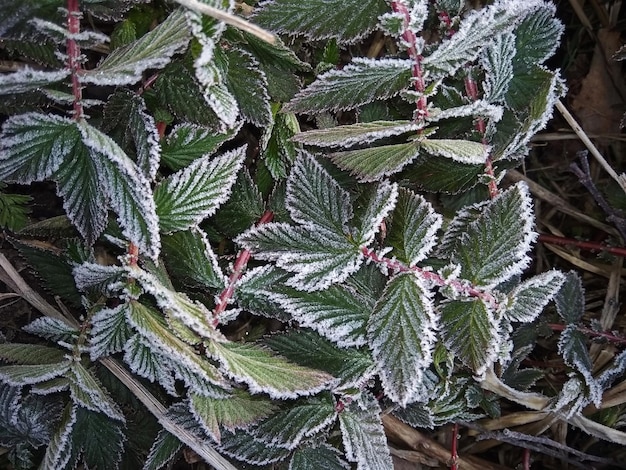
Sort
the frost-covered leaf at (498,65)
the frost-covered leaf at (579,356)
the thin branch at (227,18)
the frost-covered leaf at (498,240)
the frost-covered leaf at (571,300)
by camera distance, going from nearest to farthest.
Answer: the thin branch at (227,18)
the frost-covered leaf at (498,240)
the frost-covered leaf at (498,65)
the frost-covered leaf at (579,356)
the frost-covered leaf at (571,300)

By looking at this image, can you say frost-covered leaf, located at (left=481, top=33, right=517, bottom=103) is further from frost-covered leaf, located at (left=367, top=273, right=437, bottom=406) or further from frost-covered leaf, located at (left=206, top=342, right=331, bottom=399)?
frost-covered leaf, located at (left=206, top=342, right=331, bottom=399)

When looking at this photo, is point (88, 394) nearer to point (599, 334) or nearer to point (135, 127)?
point (135, 127)

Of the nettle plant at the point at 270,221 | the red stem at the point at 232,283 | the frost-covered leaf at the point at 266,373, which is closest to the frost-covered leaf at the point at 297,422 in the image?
the nettle plant at the point at 270,221

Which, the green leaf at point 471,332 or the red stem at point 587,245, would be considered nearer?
the green leaf at point 471,332

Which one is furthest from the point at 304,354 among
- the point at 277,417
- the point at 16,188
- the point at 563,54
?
the point at 563,54

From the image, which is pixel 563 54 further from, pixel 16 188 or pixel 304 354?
pixel 16 188

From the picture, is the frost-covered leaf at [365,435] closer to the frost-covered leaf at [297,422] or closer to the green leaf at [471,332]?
the frost-covered leaf at [297,422]

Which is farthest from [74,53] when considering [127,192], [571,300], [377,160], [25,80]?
[571,300]
